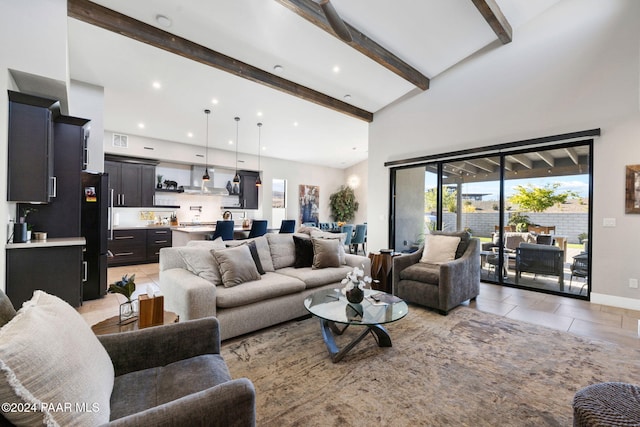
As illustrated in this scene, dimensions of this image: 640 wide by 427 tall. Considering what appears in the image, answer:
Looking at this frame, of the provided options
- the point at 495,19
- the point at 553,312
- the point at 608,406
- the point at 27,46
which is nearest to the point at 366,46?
the point at 495,19

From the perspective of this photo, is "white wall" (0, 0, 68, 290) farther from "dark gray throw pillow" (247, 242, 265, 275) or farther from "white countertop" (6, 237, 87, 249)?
"dark gray throw pillow" (247, 242, 265, 275)

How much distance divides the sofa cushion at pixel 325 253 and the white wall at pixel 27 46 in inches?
127

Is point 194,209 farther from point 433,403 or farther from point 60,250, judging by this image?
point 433,403

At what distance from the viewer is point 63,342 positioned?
0.94 m

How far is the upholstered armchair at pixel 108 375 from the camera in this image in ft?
2.48

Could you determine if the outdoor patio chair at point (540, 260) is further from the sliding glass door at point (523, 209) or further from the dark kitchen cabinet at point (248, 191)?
the dark kitchen cabinet at point (248, 191)

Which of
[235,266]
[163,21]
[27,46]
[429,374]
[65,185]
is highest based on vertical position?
[163,21]

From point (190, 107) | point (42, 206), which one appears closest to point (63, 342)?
point (42, 206)

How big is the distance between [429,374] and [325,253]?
1870 mm

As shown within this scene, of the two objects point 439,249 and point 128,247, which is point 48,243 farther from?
point 439,249

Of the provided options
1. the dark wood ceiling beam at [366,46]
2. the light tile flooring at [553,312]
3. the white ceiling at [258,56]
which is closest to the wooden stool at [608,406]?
the light tile flooring at [553,312]

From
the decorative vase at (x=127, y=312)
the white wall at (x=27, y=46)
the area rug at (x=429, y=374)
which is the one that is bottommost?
the area rug at (x=429, y=374)

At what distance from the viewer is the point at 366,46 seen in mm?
4223

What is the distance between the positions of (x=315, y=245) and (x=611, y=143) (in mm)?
4266
